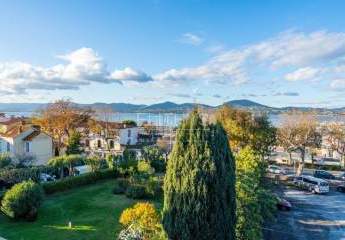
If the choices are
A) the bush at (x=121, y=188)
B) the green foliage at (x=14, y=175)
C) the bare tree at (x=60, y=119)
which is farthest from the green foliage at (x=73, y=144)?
the bush at (x=121, y=188)

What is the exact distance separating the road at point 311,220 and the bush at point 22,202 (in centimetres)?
1458

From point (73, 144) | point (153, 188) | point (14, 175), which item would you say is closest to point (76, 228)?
point (153, 188)

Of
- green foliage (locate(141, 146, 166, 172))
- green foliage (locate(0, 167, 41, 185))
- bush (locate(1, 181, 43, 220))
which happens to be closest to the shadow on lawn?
bush (locate(1, 181, 43, 220))

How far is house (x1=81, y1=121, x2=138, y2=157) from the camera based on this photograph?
67562 millimetres

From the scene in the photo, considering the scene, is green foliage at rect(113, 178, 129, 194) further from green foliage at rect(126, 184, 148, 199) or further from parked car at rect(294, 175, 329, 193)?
parked car at rect(294, 175, 329, 193)

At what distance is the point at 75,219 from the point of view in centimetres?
2367

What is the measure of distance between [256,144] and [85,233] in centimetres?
2331

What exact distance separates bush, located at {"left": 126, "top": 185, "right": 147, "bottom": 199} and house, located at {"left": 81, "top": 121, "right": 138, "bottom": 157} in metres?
36.1

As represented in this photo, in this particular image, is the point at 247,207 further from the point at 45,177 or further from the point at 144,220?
the point at 45,177

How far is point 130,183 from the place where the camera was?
31.8 m

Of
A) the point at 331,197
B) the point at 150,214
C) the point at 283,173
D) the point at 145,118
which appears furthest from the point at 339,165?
the point at 145,118

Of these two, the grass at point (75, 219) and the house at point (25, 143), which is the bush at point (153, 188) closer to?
the grass at point (75, 219)

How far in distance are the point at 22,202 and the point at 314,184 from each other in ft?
90.9

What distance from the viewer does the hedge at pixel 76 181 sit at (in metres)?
29.7
